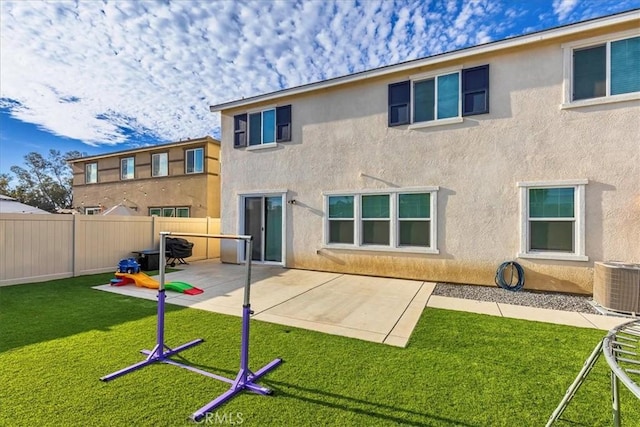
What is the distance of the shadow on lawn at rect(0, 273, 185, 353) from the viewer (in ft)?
14.4

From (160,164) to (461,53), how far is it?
16.9m

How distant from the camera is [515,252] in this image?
296 inches

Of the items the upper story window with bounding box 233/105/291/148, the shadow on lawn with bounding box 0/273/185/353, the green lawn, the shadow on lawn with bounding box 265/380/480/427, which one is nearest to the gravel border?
the green lawn

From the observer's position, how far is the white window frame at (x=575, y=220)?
22.6ft

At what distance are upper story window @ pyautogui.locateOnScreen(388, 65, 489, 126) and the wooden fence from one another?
9362 mm

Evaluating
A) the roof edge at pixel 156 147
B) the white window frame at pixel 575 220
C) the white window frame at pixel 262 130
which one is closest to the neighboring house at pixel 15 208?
the roof edge at pixel 156 147

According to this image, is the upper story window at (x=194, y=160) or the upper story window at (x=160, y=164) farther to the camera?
the upper story window at (x=160, y=164)

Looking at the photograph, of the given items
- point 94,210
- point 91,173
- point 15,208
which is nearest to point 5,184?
point 91,173

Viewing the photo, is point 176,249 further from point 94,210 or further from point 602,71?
point 94,210

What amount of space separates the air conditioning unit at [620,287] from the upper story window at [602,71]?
3.76m

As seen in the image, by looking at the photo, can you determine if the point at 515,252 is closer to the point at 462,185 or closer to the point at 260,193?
the point at 462,185

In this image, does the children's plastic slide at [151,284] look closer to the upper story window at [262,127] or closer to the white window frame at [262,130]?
the white window frame at [262,130]

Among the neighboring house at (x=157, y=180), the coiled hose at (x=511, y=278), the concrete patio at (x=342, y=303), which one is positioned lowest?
the concrete patio at (x=342, y=303)

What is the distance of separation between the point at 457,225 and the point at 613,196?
322 centimetres
